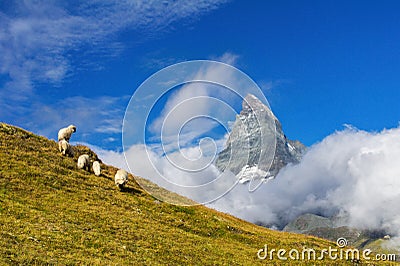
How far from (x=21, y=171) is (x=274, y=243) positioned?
27.7 meters

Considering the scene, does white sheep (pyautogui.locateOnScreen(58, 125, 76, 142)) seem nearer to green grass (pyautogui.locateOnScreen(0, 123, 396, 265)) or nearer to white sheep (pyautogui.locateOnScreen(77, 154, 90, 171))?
green grass (pyautogui.locateOnScreen(0, 123, 396, 265))

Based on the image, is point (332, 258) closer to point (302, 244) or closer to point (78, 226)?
point (302, 244)

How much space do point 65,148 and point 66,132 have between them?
5.24 meters

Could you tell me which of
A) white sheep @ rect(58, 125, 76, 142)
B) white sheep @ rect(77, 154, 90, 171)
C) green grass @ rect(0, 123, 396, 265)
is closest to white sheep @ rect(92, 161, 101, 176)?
white sheep @ rect(77, 154, 90, 171)

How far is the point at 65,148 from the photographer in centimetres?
5125

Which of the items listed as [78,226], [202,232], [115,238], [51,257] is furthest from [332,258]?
[51,257]

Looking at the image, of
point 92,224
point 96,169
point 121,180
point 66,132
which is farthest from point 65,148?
point 92,224

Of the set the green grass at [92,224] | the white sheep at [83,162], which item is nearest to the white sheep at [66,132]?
the green grass at [92,224]

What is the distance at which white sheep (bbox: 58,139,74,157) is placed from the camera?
5116 centimetres

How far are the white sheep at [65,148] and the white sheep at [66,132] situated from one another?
9.38 feet

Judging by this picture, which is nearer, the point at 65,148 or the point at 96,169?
the point at 96,169

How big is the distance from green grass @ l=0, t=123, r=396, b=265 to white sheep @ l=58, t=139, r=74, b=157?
87 centimetres

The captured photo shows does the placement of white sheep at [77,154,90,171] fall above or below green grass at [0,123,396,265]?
above

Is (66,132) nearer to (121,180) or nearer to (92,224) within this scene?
(121,180)
